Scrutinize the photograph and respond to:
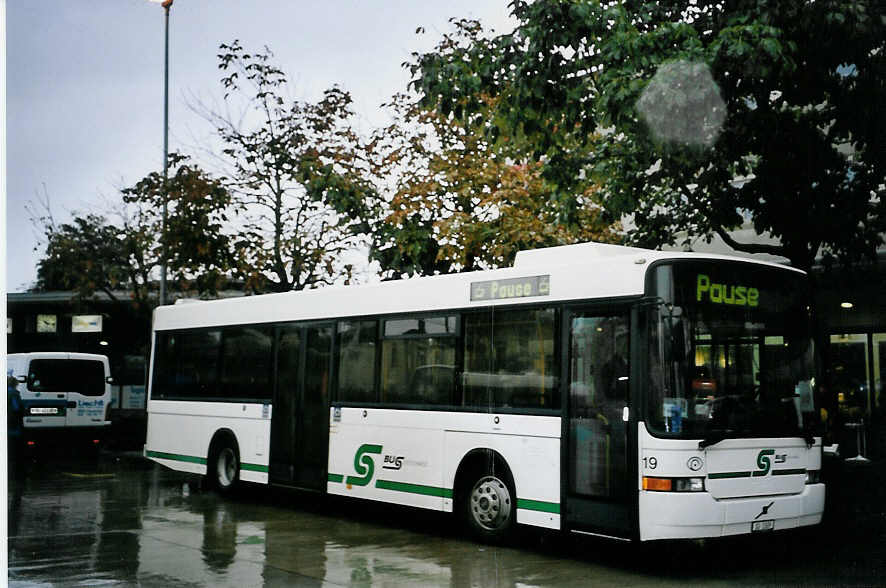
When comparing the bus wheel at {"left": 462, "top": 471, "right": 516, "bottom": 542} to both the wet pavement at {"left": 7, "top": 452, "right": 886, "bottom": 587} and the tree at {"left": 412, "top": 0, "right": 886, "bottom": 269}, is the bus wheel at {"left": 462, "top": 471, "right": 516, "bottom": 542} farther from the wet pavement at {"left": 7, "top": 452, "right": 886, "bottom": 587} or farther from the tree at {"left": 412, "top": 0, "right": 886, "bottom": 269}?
the tree at {"left": 412, "top": 0, "right": 886, "bottom": 269}

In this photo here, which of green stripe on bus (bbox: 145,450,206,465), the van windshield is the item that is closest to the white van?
the van windshield

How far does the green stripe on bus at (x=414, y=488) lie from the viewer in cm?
1093

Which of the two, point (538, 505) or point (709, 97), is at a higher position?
point (709, 97)

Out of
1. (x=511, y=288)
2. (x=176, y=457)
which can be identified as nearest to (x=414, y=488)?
(x=511, y=288)

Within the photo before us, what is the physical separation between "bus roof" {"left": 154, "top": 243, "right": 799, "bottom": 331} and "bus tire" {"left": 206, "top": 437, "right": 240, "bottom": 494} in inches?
70.9

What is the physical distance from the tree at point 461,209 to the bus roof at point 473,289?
15.6 ft

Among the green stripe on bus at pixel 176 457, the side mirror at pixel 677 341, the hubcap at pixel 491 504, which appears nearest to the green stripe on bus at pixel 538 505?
the hubcap at pixel 491 504

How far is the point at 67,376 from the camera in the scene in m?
22.7

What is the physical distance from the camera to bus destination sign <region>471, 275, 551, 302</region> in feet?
33.2

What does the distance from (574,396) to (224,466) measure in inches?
281

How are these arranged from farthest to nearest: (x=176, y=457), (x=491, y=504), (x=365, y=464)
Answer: (x=176, y=457) → (x=365, y=464) → (x=491, y=504)

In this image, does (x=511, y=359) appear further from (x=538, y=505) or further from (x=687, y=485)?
(x=687, y=485)

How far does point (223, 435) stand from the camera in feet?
49.0

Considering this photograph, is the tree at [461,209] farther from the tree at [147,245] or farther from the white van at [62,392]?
the white van at [62,392]
